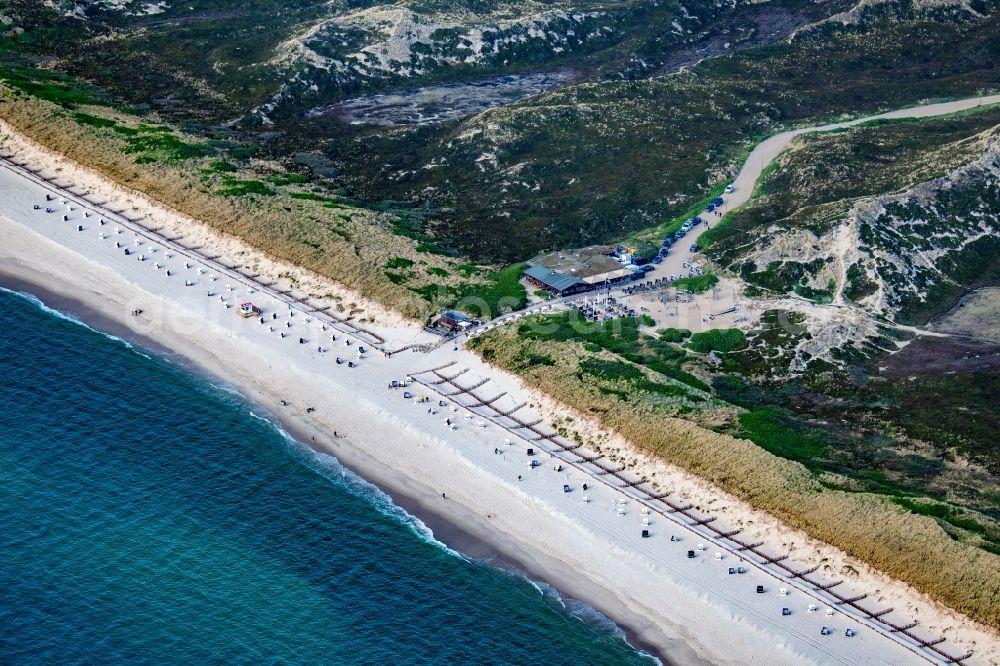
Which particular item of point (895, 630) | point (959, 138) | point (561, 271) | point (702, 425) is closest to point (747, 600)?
point (895, 630)

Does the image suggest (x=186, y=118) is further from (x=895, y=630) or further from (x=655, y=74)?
(x=895, y=630)

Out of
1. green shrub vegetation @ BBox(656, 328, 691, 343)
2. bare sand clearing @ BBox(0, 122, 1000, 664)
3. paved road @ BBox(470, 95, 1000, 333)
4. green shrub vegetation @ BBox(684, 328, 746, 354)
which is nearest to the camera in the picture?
bare sand clearing @ BBox(0, 122, 1000, 664)

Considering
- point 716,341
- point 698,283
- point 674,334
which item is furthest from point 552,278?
point 716,341

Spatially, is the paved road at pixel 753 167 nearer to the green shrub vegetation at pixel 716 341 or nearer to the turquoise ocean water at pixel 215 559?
the green shrub vegetation at pixel 716 341

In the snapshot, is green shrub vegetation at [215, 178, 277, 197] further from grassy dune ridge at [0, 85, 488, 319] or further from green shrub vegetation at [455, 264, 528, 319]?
green shrub vegetation at [455, 264, 528, 319]

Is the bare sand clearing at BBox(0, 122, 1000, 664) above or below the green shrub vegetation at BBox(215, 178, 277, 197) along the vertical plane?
below

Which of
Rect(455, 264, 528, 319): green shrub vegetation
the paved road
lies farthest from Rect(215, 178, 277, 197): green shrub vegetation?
the paved road
